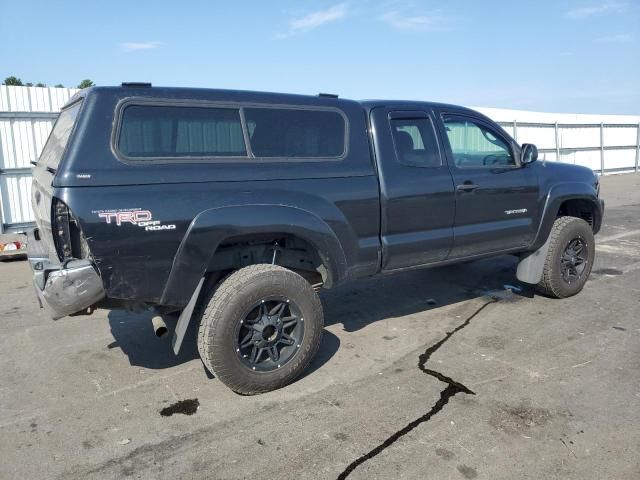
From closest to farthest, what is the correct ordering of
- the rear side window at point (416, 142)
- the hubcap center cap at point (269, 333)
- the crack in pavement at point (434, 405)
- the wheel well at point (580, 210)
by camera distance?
1. the crack in pavement at point (434, 405)
2. the hubcap center cap at point (269, 333)
3. the rear side window at point (416, 142)
4. the wheel well at point (580, 210)

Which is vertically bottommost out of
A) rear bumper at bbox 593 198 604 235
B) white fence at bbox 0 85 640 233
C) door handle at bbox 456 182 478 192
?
rear bumper at bbox 593 198 604 235

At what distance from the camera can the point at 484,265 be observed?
23.6ft

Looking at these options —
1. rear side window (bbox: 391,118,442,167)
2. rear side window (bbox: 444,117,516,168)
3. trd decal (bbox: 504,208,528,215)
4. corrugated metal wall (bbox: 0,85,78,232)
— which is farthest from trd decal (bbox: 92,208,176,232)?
corrugated metal wall (bbox: 0,85,78,232)

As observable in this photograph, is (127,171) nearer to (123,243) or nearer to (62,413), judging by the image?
(123,243)

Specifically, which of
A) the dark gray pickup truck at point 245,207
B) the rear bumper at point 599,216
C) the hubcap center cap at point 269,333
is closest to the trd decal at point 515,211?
the dark gray pickup truck at point 245,207

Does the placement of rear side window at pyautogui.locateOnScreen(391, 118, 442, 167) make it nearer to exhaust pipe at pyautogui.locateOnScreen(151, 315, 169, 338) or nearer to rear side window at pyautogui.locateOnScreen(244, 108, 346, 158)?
rear side window at pyautogui.locateOnScreen(244, 108, 346, 158)

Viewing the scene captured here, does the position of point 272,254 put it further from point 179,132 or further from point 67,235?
point 67,235

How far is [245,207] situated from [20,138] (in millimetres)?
9068

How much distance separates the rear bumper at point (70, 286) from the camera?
308 cm

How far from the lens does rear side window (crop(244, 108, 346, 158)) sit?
3643 millimetres

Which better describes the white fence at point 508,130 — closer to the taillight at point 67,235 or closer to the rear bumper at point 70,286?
the taillight at point 67,235

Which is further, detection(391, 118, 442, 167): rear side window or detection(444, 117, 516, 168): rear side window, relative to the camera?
detection(444, 117, 516, 168): rear side window

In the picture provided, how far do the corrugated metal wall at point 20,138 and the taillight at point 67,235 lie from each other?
829cm

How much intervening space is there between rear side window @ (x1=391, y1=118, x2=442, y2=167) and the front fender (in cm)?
118
